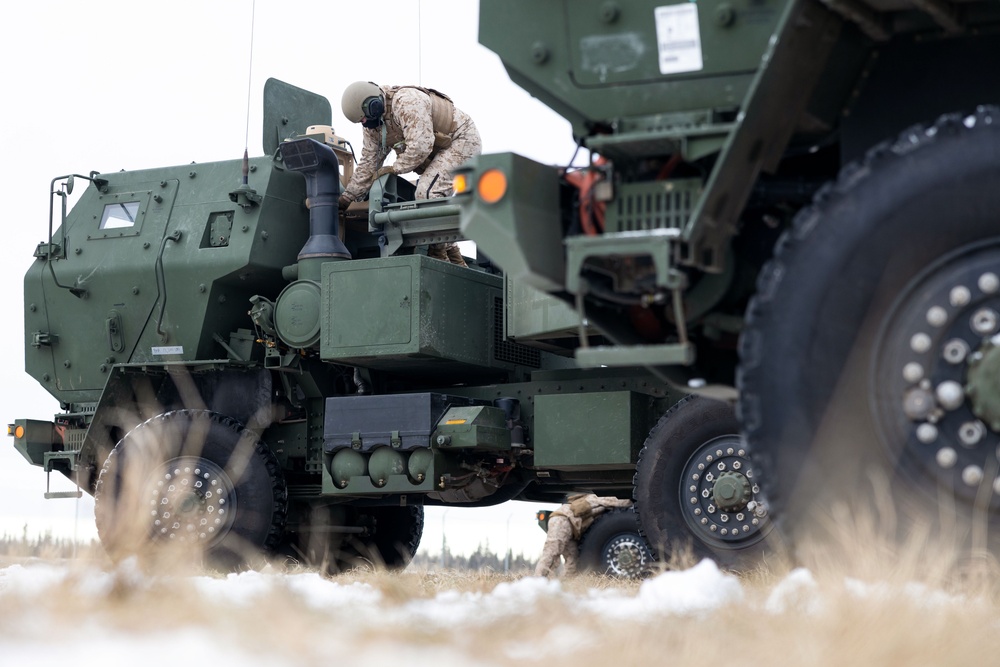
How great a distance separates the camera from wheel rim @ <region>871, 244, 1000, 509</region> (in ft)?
10.7

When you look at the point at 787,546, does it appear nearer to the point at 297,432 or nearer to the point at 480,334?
the point at 480,334

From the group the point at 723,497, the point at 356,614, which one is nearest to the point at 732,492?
the point at 723,497

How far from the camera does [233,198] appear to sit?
10.0 m

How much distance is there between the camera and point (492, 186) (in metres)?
4.11

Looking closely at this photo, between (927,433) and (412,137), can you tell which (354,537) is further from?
(927,433)

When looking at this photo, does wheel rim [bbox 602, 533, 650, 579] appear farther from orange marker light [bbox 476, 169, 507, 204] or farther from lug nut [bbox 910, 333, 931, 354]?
lug nut [bbox 910, 333, 931, 354]

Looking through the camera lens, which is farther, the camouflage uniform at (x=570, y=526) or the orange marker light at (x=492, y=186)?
the camouflage uniform at (x=570, y=526)

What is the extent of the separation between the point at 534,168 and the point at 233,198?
6.24 metres

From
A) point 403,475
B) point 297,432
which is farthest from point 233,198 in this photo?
point 403,475

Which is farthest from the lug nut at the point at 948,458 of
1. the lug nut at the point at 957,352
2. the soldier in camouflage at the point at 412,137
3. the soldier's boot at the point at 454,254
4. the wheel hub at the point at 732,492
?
the soldier's boot at the point at 454,254

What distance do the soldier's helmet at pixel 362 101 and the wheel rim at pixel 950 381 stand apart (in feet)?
23.5

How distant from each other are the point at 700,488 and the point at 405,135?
369 centimetres

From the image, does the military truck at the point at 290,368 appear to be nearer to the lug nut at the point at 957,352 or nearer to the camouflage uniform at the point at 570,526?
the camouflage uniform at the point at 570,526

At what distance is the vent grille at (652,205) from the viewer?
4.04 metres
